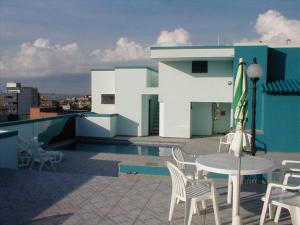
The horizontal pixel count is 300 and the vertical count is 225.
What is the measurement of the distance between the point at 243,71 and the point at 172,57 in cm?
1050

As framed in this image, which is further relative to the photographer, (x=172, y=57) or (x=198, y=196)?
(x=172, y=57)

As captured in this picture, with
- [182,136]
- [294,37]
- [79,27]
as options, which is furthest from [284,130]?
[79,27]

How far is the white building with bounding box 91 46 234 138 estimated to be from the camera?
54.4ft

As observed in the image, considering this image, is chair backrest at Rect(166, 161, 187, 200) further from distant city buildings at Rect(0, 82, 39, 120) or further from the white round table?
distant city buildings at Rect(0, 82, 39, 120)

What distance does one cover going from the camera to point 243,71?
5.64 metres

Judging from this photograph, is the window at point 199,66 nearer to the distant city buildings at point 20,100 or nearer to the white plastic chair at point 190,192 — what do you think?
the white plastic chair at point 190,192

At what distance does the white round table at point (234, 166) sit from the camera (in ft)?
14.8

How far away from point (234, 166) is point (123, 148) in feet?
38.9

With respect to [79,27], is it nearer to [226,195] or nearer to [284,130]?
[284,130]

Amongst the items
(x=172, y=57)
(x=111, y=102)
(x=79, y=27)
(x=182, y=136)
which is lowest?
(x=182, y=136)

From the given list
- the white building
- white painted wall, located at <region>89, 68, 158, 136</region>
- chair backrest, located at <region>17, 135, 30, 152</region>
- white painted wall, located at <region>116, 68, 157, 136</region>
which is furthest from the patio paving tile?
white painted wall, located at <region>116, 68, 157, 136</region>

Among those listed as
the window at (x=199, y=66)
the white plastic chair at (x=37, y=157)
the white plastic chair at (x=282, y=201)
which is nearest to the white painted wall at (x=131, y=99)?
the window at (x=199, y=66)

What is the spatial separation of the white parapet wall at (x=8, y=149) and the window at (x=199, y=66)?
10.7 meters

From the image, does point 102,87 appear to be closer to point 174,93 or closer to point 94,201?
point 174,93
